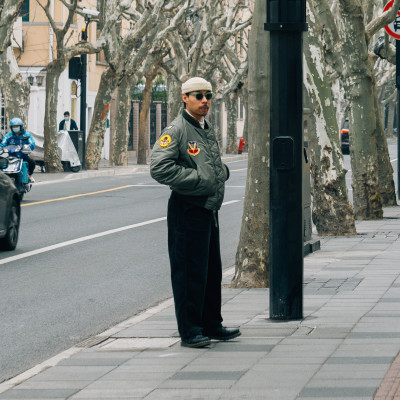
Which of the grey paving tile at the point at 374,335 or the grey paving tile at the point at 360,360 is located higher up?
the grey paving tile at the point at 360,360

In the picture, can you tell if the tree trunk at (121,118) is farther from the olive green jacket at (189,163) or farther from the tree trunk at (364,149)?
the olive green jacket at (189,163)

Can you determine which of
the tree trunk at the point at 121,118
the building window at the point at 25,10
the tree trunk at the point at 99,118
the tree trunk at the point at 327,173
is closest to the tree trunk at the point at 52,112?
the tree trunk at the point at 99,118

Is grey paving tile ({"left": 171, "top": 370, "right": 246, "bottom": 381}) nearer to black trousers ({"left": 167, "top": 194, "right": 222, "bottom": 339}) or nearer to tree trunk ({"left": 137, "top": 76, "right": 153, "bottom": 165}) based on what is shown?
black trousers ({"left": 167, "top": 194, "right": 222, "bottom": 339})

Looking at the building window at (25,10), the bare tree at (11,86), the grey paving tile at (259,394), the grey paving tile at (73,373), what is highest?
the building window at (25,10)

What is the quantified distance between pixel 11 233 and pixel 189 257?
7.35 m

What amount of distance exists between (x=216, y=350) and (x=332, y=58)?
37.6ft

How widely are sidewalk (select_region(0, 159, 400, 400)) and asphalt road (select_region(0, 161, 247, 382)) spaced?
1.53 feet

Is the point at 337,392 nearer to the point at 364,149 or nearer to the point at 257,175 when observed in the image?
the point at 257,175

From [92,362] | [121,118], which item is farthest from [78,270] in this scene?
[121,118]

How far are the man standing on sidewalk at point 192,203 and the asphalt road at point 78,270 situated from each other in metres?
1.09

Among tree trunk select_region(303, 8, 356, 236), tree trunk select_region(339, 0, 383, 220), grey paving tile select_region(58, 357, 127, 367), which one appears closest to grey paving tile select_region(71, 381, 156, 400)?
grey paving tile select_region(58, 357, 127, 367)

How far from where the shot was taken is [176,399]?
239 inches

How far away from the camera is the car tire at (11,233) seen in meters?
14.8

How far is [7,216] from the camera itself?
14.7 meters
